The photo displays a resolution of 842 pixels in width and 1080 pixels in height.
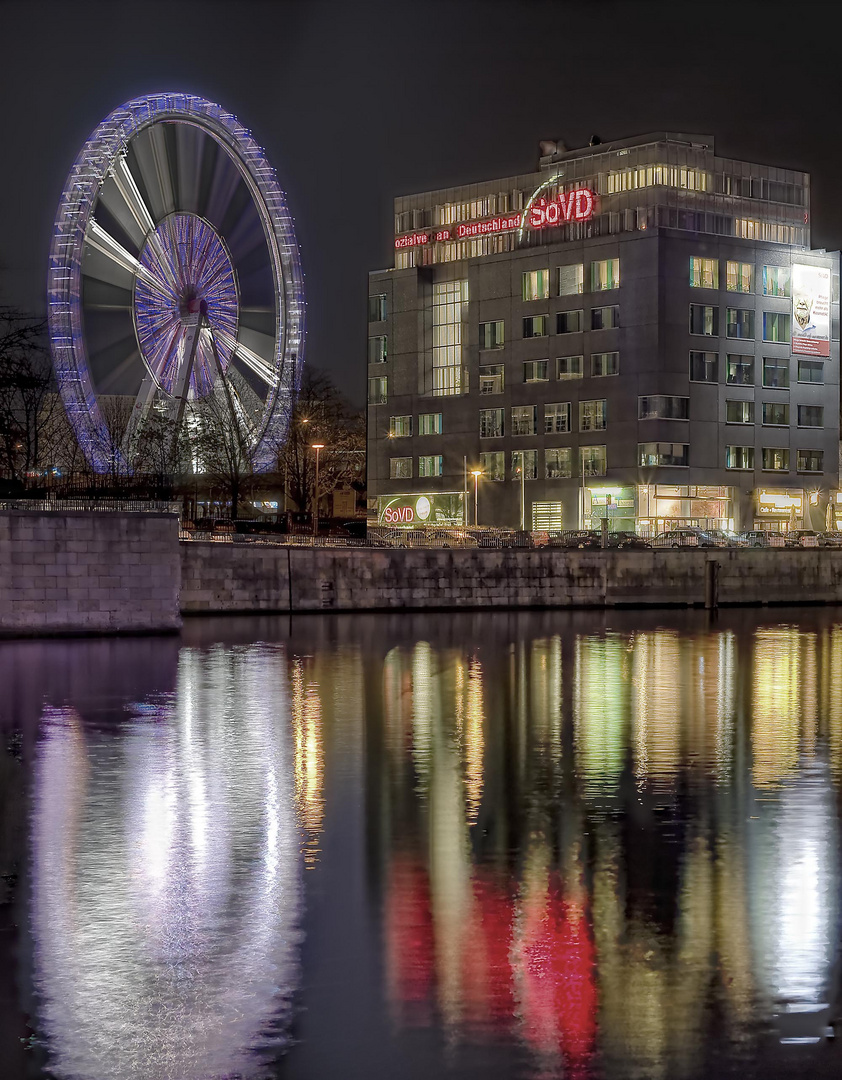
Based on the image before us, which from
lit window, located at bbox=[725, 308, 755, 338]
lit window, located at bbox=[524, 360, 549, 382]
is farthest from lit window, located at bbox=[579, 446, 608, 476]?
lit window, located at bbox=[725, 308, 755, 338]

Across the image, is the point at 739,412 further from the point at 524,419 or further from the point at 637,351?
the point at 524,419

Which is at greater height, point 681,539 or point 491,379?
point 491,379

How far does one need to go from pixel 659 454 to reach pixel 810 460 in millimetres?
14716

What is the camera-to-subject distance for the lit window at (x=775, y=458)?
Result: 384ft

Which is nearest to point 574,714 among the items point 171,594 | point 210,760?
point 210,760

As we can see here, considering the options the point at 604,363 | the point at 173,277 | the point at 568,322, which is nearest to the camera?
the point at 173,277

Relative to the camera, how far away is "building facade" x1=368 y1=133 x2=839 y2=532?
111875 millimetres

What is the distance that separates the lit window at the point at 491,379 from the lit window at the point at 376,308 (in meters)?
Result: 13.5

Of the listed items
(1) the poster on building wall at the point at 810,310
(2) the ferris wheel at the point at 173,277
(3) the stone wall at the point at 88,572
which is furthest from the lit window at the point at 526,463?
(3) the stone wall at the point at 88,572

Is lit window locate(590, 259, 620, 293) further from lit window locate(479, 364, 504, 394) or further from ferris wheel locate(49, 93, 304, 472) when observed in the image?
ferris wheel locate(49, 93, 304, 472)

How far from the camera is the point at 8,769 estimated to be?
25672mm

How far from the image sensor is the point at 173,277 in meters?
76.9

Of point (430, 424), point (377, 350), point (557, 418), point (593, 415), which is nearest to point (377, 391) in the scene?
point (377, 350)

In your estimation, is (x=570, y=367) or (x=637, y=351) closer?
(x=637, y=351)
